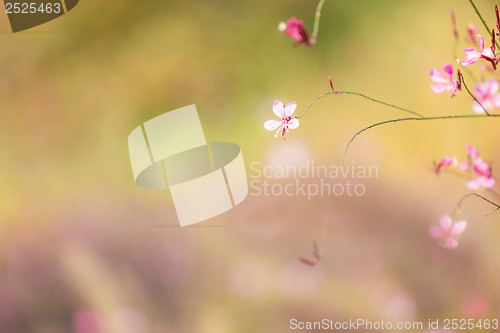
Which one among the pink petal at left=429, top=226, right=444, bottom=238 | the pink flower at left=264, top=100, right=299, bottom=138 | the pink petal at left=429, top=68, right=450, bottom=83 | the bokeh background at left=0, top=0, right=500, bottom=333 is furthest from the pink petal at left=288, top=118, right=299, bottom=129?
the pink petal at left=429, top=226, right=444, bottom=238

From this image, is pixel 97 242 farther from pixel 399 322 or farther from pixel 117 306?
pixel 399 322

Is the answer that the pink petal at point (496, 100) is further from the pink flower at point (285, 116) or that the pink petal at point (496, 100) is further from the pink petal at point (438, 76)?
the pink flower at point (285, 116)

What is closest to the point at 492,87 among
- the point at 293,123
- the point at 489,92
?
the point at 489,92

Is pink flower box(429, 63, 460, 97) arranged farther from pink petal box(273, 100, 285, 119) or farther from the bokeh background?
the bokeh background

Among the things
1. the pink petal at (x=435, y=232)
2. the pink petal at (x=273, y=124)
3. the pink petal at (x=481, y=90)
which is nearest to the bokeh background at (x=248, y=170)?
the pink petal at (x=435, y=232)

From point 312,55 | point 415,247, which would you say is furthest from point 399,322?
point 312,55
